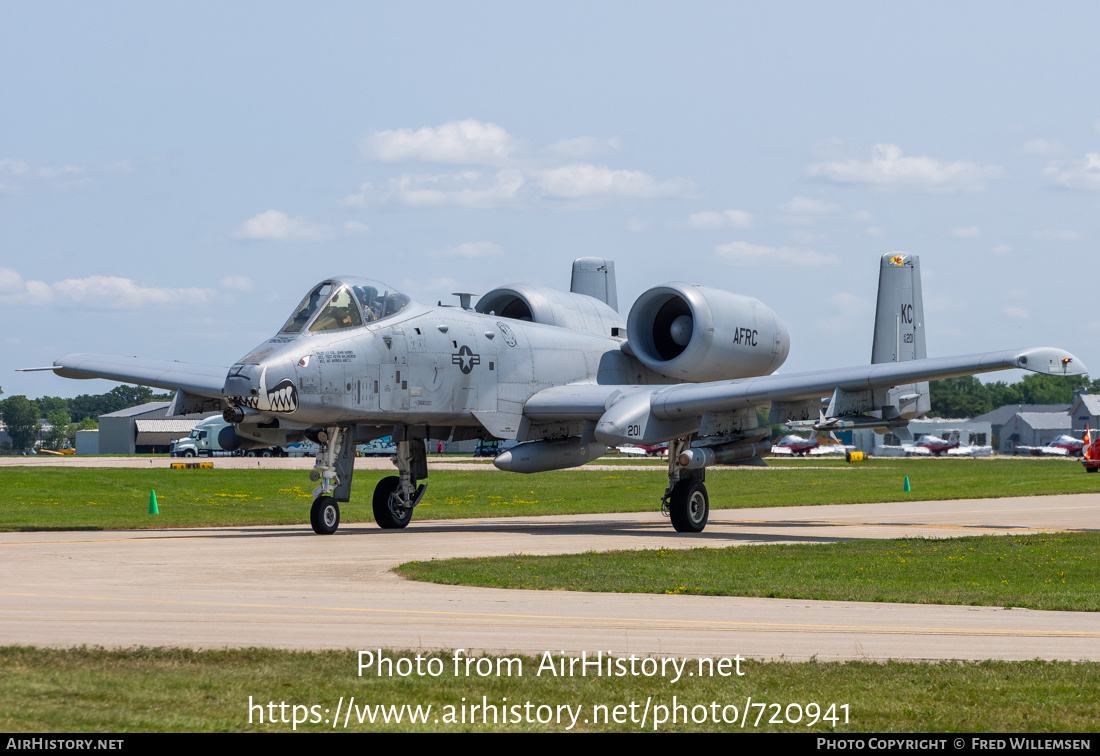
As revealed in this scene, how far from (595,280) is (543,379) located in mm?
7842

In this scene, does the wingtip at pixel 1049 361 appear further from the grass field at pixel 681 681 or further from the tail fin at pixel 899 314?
the tail fin at pixel 899 314

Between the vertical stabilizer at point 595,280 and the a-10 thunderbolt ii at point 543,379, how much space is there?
387cm

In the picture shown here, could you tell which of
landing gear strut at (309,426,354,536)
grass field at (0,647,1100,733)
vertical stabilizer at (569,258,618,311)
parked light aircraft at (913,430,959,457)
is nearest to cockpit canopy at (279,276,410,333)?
landing gear strut at (309,426,354,536)

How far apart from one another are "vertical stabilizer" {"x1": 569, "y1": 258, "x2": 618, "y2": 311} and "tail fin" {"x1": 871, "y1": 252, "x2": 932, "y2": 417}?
25.5 feet

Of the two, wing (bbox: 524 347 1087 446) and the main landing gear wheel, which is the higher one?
wing (bbox: 524 347 1087 446)

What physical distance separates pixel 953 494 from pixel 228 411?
2761 centimetres

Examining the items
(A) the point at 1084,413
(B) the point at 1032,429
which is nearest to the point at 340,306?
(A) the point at 1084,413

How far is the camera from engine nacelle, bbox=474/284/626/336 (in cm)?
2788

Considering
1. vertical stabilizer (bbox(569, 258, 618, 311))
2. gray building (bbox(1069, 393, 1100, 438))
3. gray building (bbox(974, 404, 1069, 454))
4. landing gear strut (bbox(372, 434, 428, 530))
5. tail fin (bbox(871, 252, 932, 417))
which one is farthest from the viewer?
gray building (bbox(974, 404, 1069, 454))

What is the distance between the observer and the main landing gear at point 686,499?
80.6 ft

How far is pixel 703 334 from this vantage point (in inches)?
1035

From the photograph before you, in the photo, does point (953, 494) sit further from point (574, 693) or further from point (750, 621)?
point (574, 693)

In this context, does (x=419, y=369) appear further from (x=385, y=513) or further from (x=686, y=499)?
(x=686, y=499)

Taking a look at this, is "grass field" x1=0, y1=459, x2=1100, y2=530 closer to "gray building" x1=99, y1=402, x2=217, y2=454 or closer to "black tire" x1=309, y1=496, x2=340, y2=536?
"black tire" x1=309, y1=496, x2=340, y2=536
